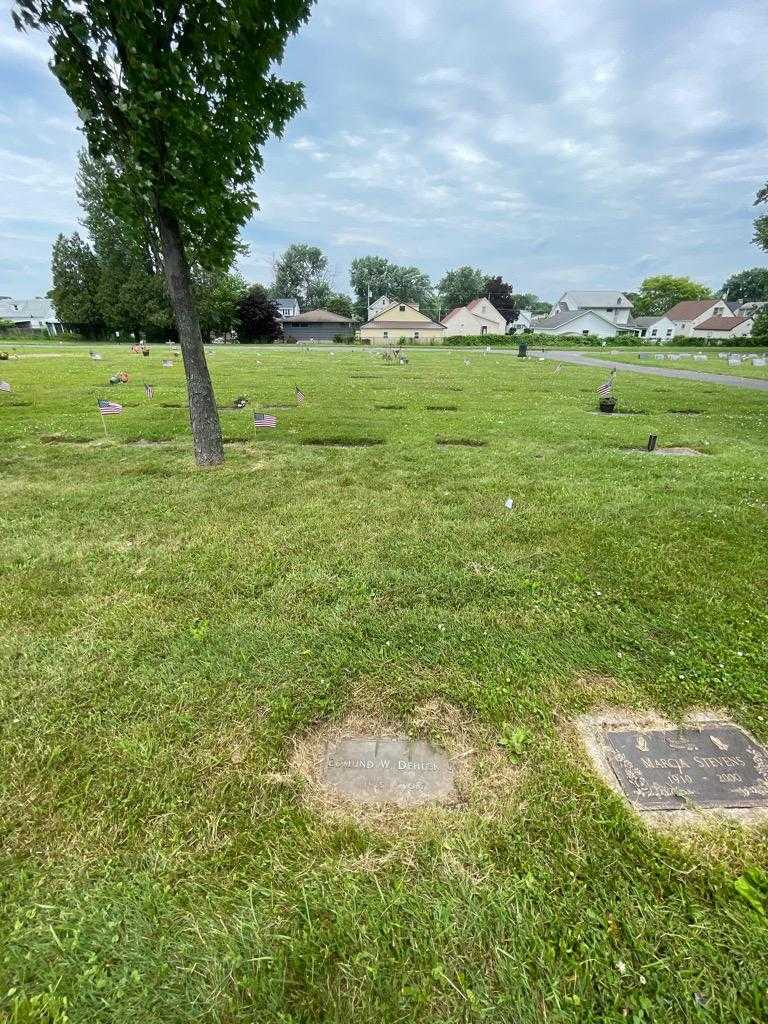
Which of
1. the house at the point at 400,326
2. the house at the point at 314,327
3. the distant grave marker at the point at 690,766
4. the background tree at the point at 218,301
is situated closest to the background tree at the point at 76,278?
the background tree at the point at 218,301

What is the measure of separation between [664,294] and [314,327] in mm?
72688

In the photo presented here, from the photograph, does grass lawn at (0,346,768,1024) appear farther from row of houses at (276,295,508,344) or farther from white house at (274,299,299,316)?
white house at (274,299,299,316)

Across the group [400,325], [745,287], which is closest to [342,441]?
[400,325]

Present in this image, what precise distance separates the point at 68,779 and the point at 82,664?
85 centimetres

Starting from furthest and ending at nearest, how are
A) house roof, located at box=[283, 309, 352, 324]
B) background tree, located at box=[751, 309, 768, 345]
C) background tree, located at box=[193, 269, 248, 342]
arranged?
1. house roof, located at box=[283, 309, 352, 324]
2. background tree, located at box=[193, 269, 248, 342]
3. background tree, located at box=[751, 309, 768, 345]

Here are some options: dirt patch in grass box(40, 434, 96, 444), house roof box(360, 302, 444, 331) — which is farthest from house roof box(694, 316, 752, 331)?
dirt patch in grass box(40, 434, 96, 444)

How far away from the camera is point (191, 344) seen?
6301 mm

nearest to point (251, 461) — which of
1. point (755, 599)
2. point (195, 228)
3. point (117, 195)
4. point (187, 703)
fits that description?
point (195, 228)

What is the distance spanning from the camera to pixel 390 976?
4.72ft

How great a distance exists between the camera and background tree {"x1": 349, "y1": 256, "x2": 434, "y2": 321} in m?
87.3

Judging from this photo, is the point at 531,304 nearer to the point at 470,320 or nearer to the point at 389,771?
the point at 470,320

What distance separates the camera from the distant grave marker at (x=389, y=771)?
2012mm

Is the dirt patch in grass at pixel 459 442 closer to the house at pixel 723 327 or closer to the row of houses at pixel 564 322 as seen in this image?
the row of houses at pixel 564 322

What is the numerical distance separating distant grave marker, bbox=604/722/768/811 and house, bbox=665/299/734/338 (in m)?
87.7
